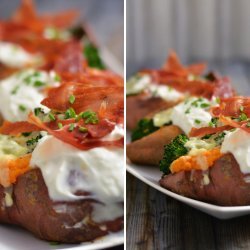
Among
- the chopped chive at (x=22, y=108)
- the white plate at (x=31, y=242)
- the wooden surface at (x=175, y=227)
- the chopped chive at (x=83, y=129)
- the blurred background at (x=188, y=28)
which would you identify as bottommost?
the blurred background at (x=188, y=28)

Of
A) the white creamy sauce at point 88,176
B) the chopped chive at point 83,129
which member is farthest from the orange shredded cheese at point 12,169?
the chopped chive at point 83,129

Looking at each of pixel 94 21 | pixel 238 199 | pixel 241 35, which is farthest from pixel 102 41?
pixel 238 199

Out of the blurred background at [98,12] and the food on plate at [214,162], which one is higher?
the food on plate at [214,162]

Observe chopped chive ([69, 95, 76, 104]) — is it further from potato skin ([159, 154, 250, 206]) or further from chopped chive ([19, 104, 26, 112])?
chopped chive ([19, 104, 26, 112])

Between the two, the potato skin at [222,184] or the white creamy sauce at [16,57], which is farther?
the white creamy sauce at [16,57]

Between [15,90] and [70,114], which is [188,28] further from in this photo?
[70,114]

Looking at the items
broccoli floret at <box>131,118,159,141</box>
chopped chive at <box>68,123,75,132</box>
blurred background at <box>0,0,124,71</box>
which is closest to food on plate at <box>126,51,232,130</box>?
broccoli floret at <box>131,118,159,141</box>

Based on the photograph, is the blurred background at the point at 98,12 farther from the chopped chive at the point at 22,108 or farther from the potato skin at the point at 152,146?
the potato skin at the point at 152,146
